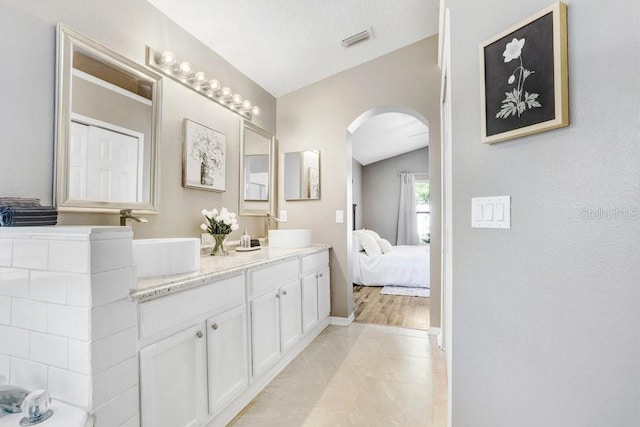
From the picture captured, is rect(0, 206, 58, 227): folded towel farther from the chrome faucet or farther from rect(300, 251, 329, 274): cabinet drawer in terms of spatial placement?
rect(300, 251, 329, 274): cabinet drawer

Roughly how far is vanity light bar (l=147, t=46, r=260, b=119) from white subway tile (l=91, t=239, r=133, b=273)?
1.33m

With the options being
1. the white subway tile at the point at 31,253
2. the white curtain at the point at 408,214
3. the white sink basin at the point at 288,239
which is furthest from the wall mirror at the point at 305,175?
the white curtain at the point at 408,214

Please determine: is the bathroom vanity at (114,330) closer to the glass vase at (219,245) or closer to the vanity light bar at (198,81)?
the glass vase at (219,245)

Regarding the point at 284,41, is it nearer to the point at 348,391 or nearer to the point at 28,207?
the point at 28,207

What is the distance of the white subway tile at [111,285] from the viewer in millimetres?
947

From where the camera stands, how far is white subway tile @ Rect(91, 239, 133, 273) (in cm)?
95

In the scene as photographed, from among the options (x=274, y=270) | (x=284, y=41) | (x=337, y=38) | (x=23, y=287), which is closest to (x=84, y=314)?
(x=23, y=287)

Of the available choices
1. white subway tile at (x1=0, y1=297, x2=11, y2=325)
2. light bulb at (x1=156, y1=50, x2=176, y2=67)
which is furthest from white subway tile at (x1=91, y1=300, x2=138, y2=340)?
light bulb at (x1=156, y1=50, x2=176, y2=67)

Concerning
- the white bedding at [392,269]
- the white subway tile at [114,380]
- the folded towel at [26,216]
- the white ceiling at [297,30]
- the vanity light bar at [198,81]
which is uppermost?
the white ceiling at [297,30]

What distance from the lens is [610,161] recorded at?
0.81 metres

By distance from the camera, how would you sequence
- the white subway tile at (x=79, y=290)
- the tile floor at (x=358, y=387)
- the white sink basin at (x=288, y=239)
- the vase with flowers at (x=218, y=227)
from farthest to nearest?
the white sink basin at (x=288, y=239), the vase with flowers at (x=218, y=227), the tile floor at (x=358, y=387), the white subway tile at (x=79, y=290)

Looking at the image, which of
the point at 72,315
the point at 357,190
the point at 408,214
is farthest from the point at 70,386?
the point at 408,214

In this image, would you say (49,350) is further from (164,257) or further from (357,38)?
(357,38)

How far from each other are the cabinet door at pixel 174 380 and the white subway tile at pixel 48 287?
35 centimetres
